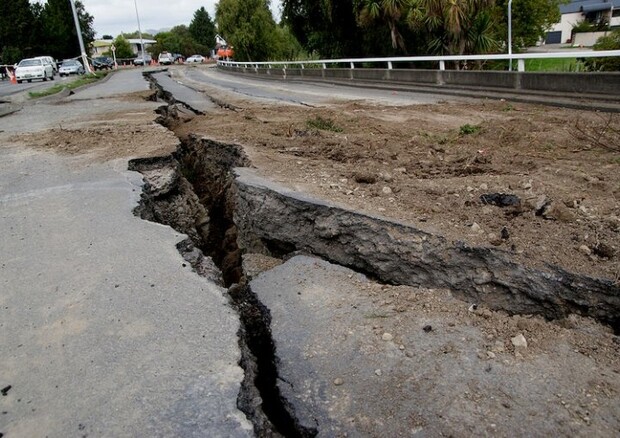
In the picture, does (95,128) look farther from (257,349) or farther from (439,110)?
(257,349)

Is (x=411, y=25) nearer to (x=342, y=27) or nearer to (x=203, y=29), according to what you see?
(x=342, y=27)

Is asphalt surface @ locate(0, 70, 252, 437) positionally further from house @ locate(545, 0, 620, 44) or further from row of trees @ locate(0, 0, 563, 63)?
house @ locate(545, 0, 620, 44)

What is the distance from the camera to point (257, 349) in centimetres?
277

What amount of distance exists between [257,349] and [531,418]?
141 centimetres

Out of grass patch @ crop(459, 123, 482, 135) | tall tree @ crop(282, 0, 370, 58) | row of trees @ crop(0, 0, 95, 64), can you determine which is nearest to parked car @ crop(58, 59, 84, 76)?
row of trees @ crop(0, 0, 95, 64)

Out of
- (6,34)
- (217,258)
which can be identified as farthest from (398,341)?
(6,34)

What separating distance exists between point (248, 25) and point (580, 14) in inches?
1610

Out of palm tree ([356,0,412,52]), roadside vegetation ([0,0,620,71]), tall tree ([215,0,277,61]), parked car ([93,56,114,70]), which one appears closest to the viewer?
roadside vegetation ([0,0,620,71])

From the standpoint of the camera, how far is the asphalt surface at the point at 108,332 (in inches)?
83.9

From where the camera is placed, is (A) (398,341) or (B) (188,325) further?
(B) (188,325)

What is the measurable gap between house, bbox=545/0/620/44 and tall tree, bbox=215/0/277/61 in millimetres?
31748

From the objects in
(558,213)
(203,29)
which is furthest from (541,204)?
(203,29)

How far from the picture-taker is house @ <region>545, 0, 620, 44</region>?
52.0m

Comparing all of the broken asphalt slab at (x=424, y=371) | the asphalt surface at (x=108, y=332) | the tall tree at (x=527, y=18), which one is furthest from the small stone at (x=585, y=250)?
the tall tree at (x=527, y=18)
